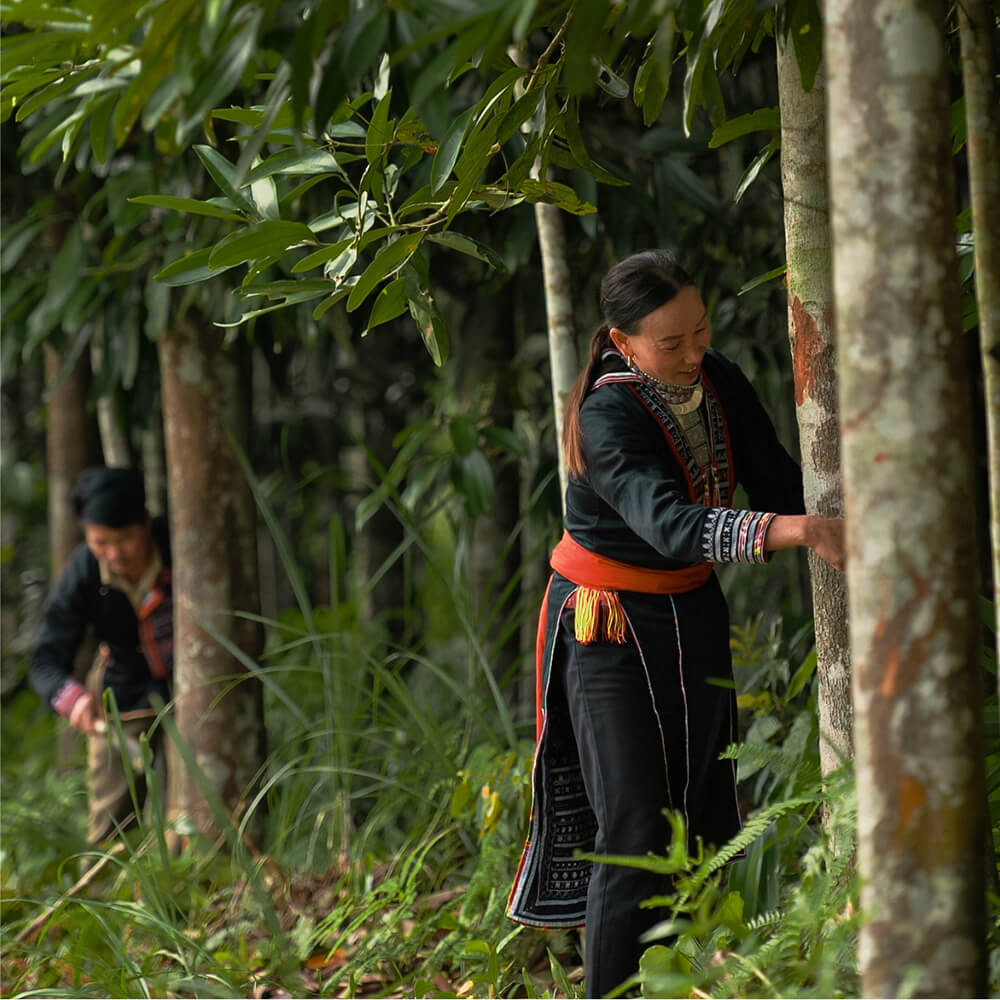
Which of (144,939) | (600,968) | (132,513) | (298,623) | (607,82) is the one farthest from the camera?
(298,623)

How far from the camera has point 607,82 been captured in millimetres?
1934

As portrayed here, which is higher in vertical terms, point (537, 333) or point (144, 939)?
point (537, 333)

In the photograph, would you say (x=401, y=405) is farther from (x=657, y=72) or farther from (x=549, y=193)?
(x=657, y=72)


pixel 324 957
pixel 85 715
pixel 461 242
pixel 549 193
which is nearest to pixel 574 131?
pixel 549 193

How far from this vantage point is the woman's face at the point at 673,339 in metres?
2.09

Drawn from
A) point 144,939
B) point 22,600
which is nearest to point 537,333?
point 144,939

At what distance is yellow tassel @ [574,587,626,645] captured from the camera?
218 centimetres

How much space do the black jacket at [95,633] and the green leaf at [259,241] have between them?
2269mm

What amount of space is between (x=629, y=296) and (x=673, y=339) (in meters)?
0.10

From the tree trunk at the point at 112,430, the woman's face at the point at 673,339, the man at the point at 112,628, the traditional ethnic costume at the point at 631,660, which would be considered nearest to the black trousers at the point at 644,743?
the traditional ethnic costume at the point at 631,660

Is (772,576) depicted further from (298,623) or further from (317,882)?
(298,623)

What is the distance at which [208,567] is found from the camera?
3.53 m

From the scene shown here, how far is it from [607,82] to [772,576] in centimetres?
214

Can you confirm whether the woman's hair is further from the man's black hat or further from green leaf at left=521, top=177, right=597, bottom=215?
the man's black hat
